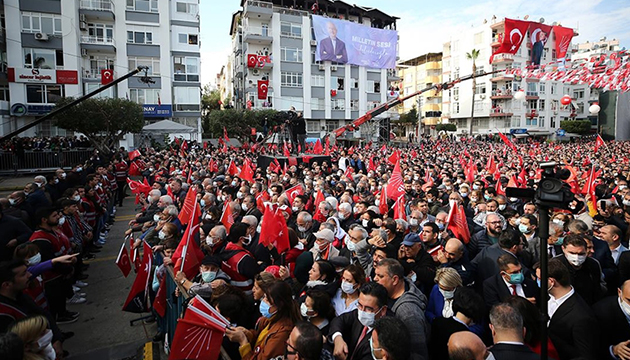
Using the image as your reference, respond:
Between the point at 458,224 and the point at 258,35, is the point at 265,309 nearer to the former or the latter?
the point at 458,224

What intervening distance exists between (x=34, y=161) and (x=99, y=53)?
64.6 ft

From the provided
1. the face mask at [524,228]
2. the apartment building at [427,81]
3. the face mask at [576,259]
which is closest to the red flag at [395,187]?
the face mask at [524,228]

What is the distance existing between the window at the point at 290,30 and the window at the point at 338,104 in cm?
A: 883

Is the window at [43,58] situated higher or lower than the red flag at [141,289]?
higher

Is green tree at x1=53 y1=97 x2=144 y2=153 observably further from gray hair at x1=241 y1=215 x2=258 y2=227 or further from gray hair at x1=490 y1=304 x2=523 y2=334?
gray hair at x1=490 y1=304 x2=523 y2=334

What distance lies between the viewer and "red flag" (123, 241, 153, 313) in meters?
5.32

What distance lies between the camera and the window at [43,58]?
34.4 meters

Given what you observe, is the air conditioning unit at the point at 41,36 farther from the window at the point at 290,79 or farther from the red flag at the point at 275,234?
the red flag at the point at 275,234

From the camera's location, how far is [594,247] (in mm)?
4855

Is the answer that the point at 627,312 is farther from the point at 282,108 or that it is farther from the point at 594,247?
the point at 282,108

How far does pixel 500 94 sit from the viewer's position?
191ft

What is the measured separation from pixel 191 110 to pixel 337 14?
24420 millimetres

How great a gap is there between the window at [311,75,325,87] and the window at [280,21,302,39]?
5138 mm

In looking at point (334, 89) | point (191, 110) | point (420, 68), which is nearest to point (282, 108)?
point (334, 89)
